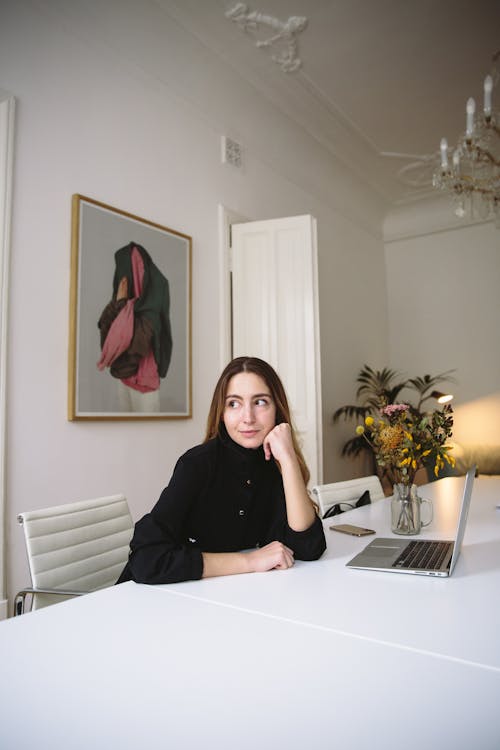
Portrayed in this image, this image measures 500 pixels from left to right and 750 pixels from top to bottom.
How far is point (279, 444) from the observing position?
1491mm

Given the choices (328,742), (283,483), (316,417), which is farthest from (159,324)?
(328,742)

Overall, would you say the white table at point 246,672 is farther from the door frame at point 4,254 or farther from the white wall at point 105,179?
the white wall at point 105,179

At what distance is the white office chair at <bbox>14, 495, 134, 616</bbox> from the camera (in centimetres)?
155

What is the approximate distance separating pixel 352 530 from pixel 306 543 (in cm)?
42

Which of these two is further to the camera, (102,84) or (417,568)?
(102,84)

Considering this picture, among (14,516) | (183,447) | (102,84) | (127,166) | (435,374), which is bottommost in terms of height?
(14,516)

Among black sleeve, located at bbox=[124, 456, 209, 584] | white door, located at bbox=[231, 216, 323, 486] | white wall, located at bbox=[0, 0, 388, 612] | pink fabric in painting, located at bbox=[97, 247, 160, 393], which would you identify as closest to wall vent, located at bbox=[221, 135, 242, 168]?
white wall, located at bbox=[0, 0, 388, 612]

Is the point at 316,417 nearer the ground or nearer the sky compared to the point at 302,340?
nearer the ground

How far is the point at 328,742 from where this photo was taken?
0.64 m

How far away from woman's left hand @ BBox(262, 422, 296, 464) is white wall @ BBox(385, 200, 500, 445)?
5.29 metres

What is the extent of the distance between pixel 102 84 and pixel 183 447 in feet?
7.25

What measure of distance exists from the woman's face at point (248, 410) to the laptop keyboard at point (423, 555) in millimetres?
512

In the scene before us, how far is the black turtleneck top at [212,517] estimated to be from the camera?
1258mm

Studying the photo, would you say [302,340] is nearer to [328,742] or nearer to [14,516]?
[14,516]
